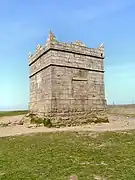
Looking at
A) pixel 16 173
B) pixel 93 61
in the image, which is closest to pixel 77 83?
pixel 93 61

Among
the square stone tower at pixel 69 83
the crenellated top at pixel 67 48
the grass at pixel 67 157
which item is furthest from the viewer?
the crenellated top at pixel 67 48

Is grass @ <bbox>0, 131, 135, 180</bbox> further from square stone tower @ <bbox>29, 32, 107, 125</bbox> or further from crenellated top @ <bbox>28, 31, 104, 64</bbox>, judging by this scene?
crenellated top @ <bbox>28, 31, 104, 64</bbox>

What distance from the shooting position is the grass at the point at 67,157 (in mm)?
6035

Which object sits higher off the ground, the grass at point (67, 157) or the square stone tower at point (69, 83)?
the square stone tower at point (69, 83)

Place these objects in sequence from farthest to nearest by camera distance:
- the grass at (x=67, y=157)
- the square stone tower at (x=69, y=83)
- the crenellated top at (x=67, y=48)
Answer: the crenellated top at (x=67, y=48) < the square stone tower at (x=69, y=83) < the grass at (x=67, y=157)

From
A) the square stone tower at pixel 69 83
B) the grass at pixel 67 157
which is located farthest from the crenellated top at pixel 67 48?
the grass at pixel 67 157

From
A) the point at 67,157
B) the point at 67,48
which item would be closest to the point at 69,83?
the point at 67,48

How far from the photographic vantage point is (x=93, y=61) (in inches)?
712

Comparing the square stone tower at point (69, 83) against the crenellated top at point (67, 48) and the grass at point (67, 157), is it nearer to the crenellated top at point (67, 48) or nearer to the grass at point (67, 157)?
the crenellated top at point (67, 48)

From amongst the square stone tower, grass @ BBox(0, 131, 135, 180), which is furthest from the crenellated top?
grass @ BBox(0, 131, 135, 180)

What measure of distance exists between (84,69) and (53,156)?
34.8ft

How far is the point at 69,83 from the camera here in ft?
53.1

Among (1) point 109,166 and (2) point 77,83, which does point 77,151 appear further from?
(2) point 77,83

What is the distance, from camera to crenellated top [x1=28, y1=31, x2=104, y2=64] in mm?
15622
